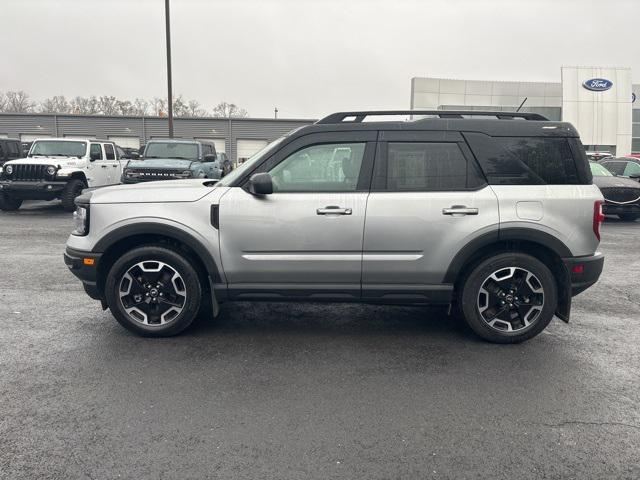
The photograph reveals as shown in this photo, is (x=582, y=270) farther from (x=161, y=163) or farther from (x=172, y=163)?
(x=161, y=163)

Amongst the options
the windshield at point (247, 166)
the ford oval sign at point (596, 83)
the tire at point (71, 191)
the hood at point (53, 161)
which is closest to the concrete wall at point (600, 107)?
the ford oval sign at point (596, 83)

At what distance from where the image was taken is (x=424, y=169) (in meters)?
4.46

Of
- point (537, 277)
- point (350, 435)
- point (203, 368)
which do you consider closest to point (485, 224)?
point (537, 277)

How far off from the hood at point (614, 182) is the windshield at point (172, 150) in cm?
1105

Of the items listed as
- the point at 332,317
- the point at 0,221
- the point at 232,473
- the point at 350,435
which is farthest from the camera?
the point at 0,221

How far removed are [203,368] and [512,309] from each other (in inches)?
103

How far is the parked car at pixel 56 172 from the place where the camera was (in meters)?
13.3

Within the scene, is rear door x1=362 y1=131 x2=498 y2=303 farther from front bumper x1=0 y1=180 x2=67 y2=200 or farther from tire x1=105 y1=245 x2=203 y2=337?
front bumper x1=0 y1=180 x2=67 y2=200

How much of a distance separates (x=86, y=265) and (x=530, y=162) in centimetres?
391

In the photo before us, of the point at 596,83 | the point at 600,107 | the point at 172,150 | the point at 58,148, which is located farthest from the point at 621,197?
the point at 596,83

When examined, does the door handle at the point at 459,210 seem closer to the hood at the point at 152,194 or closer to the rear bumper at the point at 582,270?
the rear bumper at the point at 582,270

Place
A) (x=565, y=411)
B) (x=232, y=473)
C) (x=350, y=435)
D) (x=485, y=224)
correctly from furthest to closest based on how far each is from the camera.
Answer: (x=485, y=224), (x=565, y=411), (x=350, y=435), (x=232, y=473)

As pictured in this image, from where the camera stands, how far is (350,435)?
3.03 m

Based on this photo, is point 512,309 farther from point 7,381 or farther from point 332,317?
point 7,381
